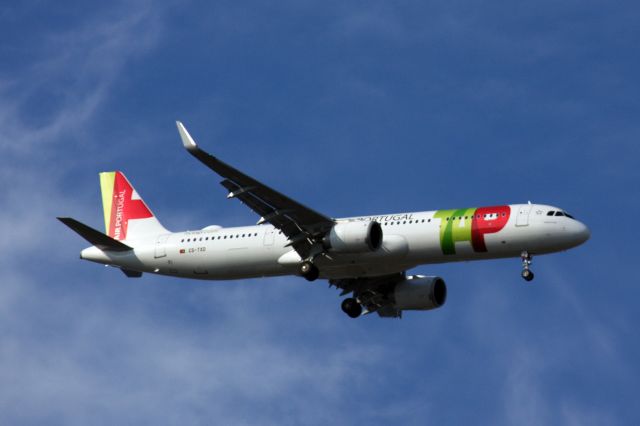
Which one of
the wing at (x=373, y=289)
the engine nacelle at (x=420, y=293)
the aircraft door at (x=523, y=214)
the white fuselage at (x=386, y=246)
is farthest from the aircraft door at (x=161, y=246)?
the aircraft door at (x=523, y=214)

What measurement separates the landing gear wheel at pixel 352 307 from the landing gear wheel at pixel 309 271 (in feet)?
22.1

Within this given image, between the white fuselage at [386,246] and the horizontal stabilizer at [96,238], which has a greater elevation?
the horizontal stabilizer at [96,238]

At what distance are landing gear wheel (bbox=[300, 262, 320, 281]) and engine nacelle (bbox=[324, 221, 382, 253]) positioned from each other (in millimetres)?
1490

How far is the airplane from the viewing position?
5959cm

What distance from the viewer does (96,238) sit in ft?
217

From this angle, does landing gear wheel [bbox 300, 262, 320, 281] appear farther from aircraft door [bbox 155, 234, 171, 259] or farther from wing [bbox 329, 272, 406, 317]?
aircraft door [bbox 155, 234, 171, 259]

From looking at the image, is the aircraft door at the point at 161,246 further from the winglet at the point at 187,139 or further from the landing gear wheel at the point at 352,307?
the winglet at the point at 187,139

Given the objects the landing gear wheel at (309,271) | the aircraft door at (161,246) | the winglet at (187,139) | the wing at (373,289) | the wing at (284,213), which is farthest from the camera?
the wing at (373,289)

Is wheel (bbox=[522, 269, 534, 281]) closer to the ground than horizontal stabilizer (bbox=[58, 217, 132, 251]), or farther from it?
closer to the ground

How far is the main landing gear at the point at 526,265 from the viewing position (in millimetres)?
59531

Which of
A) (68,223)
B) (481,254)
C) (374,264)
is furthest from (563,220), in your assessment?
(68,223)

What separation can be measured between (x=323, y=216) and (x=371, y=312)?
31.1 ft

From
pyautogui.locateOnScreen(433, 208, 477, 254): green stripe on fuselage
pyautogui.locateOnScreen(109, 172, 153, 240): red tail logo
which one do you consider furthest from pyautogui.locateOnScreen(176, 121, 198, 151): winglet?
pyautogui.locateOnScreen(109, 172, 153, 240): red tail logo

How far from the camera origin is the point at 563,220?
5997 centimetres
